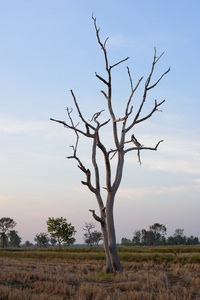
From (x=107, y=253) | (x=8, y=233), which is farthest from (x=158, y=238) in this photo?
(x=107, y=253)

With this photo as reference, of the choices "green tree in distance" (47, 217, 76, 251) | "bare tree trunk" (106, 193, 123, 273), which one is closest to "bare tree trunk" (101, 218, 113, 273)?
"bare tree trunk" (106, 193, 123, 273)

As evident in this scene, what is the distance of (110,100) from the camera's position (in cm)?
1733

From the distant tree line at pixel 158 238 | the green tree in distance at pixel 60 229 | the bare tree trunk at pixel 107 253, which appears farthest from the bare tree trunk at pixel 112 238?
the distant tree line at pixel 158 238

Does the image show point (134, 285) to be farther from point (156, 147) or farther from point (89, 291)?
point (156, 147)

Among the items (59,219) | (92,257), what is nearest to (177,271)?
(92,257)

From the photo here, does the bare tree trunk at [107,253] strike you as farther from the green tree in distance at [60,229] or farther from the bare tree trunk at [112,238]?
the green tree in distance at [60,229]

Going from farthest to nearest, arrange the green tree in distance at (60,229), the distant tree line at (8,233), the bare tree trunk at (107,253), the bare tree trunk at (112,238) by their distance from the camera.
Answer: the distant tree line at (8,233), the green tree in distance at (60,229), the bare tree trunk at (107,253), the bare tree trunk at (112,238)

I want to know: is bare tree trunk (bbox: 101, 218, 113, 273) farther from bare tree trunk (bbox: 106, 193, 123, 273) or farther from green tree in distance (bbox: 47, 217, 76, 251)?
green tree in distance (bbox: 47, 217, 76, 251)

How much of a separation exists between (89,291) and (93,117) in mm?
10919

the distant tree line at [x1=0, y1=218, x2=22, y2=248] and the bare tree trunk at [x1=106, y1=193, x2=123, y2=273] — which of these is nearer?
the bare tree trunk at [x1=106, y1=193, x2=123, y2=273]

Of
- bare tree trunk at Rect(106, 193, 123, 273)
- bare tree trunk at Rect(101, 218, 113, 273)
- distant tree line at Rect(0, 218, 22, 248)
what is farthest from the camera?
distant tree line at Rect(0, 218, 22, 248)

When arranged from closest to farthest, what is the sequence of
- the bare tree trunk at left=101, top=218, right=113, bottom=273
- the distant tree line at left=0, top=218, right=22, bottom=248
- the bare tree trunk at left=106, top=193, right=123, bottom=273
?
the bare tree trunk at left=106, top=193, right=123, bottom=273, the bare tree trunk at left=101, top=218, right=113, bottom=273, the distant tree line at left=0, top=218, right=22, bottom=248

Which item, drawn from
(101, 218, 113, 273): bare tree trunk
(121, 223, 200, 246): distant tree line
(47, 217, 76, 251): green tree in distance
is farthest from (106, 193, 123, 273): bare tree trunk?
(121, 223, 200, 246): distant tree line

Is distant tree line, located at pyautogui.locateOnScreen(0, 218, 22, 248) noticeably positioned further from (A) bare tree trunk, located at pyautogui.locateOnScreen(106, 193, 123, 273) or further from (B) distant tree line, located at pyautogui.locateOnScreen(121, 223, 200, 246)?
(A) bare tree trunk, located at pyautogui.locateOnScreen(106, 193, 123, 273)
